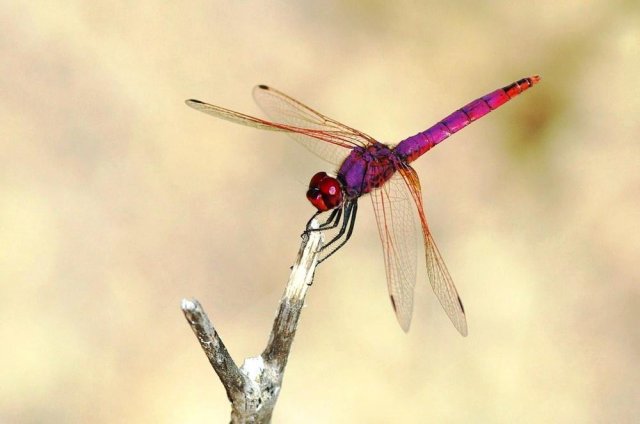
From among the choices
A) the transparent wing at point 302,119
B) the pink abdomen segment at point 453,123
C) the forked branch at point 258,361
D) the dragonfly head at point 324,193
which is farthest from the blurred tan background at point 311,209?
the forked branch at point 258,361

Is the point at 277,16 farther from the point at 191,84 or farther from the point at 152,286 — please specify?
the point at 152,286

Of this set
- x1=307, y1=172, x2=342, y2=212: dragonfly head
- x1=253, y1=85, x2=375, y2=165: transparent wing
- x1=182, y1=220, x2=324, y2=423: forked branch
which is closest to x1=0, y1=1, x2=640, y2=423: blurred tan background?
x1=253, y1=85, x2=375, y2=165: transparent wing

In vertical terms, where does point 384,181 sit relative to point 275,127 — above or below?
below

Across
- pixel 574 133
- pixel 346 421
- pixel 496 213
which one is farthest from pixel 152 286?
pixel 574 133

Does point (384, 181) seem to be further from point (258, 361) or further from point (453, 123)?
point (258, 361)

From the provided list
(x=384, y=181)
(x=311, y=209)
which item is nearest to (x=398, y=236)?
(x=384, y=181)

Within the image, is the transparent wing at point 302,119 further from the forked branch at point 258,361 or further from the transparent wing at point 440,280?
the forked branch at point 258,361
